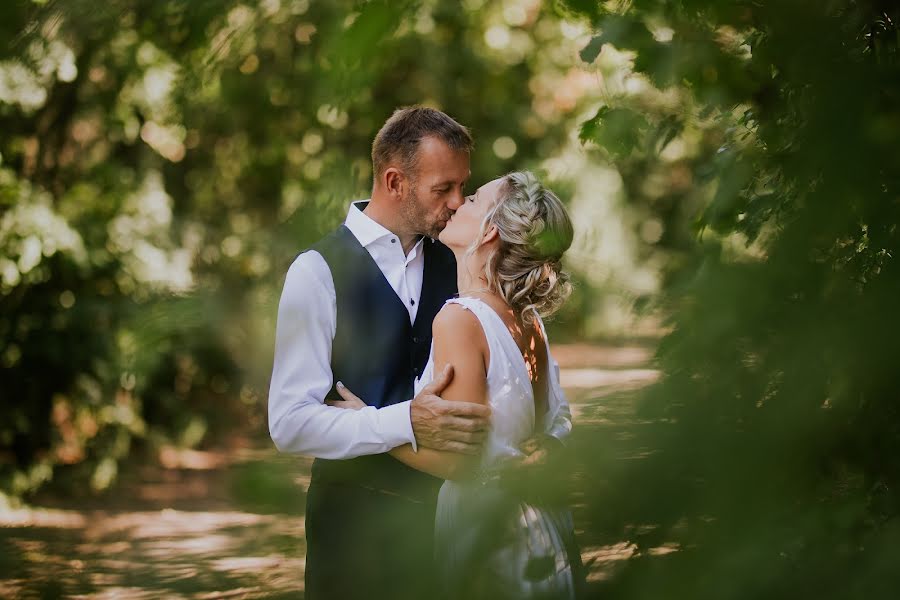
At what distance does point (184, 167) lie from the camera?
8164 millimetres

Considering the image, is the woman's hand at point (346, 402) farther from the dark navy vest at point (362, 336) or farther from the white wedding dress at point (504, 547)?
the white wedding dress at point (504, 547)

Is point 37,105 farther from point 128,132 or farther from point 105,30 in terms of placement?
point 105,30

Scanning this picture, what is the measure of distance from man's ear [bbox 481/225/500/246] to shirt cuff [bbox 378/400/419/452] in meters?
0.51

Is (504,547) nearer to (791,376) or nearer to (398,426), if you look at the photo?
(791,376)

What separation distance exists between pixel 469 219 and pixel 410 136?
298 mm

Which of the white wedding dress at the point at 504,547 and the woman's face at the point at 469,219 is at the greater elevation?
the woman's face at the point at 469,219

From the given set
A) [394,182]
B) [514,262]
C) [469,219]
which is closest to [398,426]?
[514,262]

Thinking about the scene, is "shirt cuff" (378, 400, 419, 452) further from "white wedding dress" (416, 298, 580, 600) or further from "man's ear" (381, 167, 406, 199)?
"white wedding dress" (416, 298, 580, 600)

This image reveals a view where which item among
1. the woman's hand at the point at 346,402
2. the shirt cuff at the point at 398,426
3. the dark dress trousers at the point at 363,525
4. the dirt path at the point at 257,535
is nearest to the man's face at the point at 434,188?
the woman's hand at the point at 346,402

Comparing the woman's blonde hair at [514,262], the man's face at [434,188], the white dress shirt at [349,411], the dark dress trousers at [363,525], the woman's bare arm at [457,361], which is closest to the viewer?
the dark dress trousers at [363,525]

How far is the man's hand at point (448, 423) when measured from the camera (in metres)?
1.97

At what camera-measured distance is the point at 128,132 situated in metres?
7.47

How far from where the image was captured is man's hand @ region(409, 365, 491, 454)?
197 cm

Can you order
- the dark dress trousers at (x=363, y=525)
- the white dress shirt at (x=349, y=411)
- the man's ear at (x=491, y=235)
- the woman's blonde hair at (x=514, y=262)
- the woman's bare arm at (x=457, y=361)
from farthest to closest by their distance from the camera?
the man's ear at (x=491, y=235)
the woman's blonde hair at (x=514, y=262)
the woman's bare arm at (x=457, y=361)
the white dress shirt at (x=349, y=411)
the dark dress trousers at (x=363, y=525)
